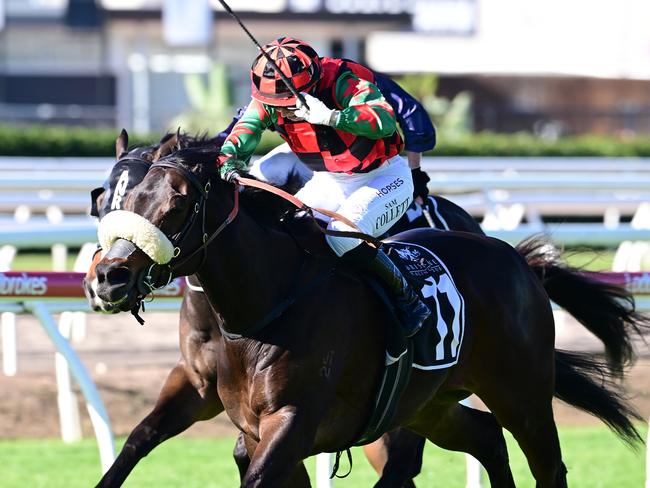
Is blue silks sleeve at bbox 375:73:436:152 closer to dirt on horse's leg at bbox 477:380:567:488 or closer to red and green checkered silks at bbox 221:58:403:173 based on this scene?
red and green checkered silks at bbox 221:58:403:173

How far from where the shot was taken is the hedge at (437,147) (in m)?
18.0

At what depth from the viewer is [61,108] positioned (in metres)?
29.0

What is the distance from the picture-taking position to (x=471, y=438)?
507 cm

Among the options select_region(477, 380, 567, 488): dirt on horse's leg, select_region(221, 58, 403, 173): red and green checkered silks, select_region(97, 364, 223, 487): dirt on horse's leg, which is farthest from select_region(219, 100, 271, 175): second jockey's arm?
select_region(477, 380, 567, 488): dirt on horse's leg

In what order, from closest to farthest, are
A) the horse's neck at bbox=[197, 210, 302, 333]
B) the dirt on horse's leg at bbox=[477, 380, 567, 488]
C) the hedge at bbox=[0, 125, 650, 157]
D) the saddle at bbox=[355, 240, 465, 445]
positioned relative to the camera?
the horse's neck at bbox=[197, 210, 302, 333] → the saddle at bbox=[355, 240, 465, 445] → the dirt on horse's leg at bbox=[477, 380, 567, 488] → the hedge at bbox=[0, 125, 650, 157]

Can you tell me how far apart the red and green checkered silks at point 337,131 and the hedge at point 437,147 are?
1202 centimetres

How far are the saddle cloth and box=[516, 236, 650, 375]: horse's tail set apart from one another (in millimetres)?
875

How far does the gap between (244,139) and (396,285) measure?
710 millimetres

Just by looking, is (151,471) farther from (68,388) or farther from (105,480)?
(105,480)

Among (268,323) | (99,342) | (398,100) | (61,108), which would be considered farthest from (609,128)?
(268,323)

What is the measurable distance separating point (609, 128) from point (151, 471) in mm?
27041

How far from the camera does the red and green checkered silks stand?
4.12 metres

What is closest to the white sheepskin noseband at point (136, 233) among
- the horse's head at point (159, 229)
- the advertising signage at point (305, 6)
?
the horse's head at point (159, 229)

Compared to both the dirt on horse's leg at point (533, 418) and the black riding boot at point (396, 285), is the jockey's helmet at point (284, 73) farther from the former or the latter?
the dirt on horse's leg at point (533, 418)
